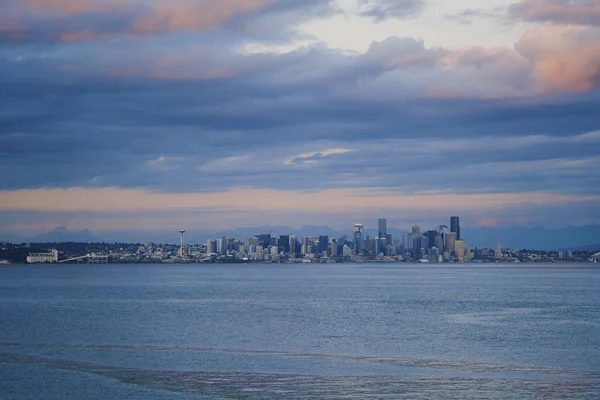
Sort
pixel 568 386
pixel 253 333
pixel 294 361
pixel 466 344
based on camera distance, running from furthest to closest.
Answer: pixel 253 333
pixel 466 344
pixel 294 361
pixel 568 386

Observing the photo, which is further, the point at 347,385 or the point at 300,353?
the point at 300,353

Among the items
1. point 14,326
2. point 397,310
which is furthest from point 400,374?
point 397,310

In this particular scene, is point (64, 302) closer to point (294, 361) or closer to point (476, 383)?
point (294, 361)

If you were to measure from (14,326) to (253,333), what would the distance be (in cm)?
2656

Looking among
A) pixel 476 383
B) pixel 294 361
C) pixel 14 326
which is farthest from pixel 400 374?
pixel 14 326

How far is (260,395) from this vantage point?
42.2m

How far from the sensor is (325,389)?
144ft

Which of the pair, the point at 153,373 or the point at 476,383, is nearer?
the point at 476,383

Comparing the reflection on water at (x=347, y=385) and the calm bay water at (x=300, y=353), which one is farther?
the calm bay water at (x=300, y=353)

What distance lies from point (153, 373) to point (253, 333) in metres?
25.7

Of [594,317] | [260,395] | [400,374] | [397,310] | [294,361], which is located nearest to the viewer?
[260,395]

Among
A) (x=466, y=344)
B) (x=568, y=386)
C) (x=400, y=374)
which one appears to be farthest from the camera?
(x=466, y=344)

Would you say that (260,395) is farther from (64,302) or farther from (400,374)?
(64,302)

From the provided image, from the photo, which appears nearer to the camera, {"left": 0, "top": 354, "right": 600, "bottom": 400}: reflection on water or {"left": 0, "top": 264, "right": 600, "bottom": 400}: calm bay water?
{"left": 0, "top": 354, "right": 600, "bottom": 400}: reflection on water
